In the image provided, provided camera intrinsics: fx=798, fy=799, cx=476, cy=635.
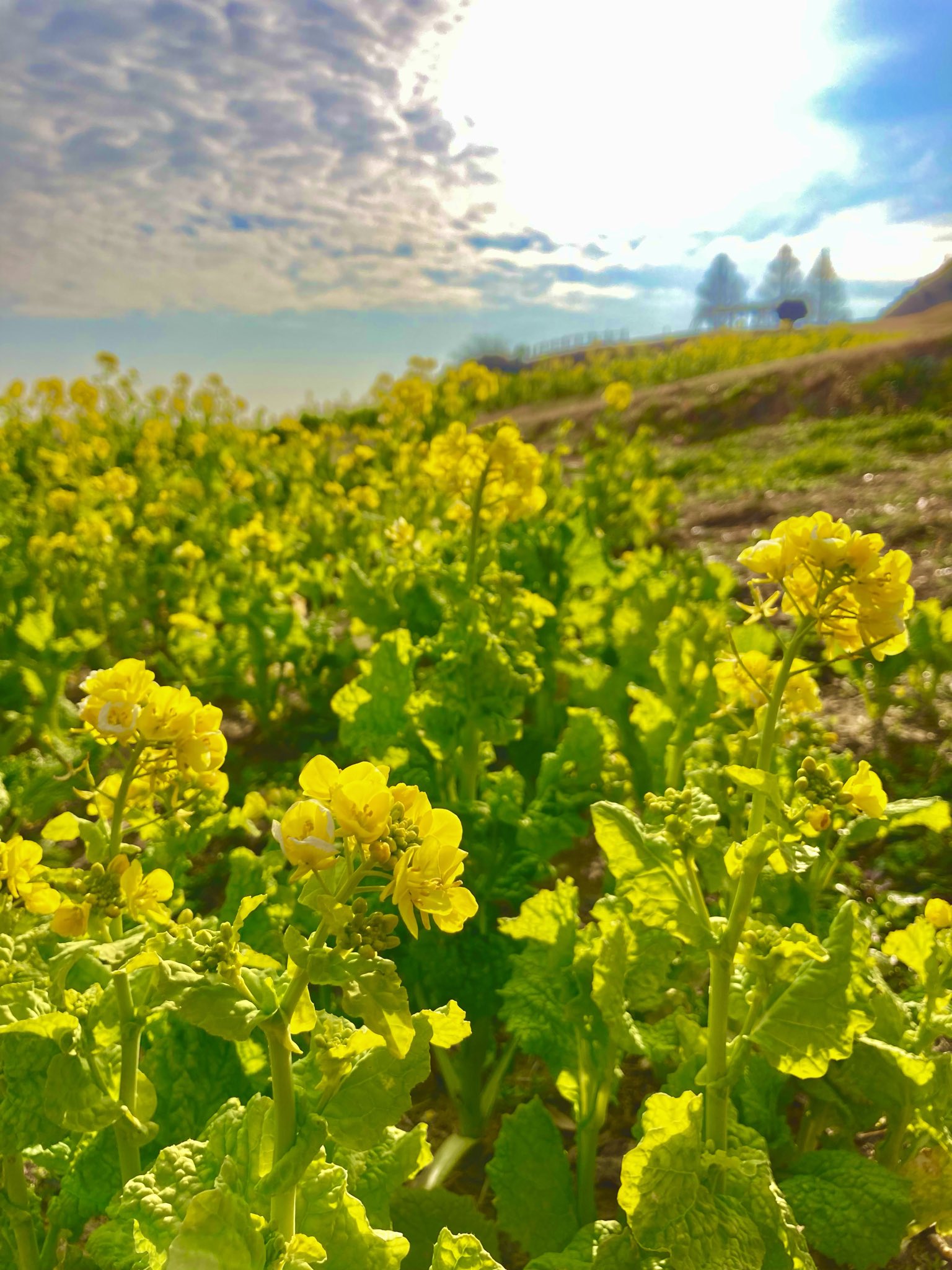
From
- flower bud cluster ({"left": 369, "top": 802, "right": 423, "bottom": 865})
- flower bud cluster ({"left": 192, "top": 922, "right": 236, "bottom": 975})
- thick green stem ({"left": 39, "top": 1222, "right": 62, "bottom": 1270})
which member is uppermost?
flower bud cluster ({"left": 369, "top": 802, "right": 423, "bottom": 865})

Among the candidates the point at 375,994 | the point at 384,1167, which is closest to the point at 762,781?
the point at 375,994

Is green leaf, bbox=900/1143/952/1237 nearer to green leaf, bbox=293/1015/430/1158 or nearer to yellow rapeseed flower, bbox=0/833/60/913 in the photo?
green leaf, bbox=293/1015/430/1158

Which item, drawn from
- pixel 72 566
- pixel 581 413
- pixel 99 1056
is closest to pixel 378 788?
pixel 99 1056

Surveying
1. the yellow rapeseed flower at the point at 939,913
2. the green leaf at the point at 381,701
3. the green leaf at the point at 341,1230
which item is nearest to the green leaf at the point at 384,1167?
the green leaf at the point at 341,1230

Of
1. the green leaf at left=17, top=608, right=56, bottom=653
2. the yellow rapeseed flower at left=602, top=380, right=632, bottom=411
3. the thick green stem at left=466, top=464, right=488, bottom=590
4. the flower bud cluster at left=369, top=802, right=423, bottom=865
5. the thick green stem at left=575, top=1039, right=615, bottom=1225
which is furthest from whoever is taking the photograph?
the yellow rapeseed flower at left=602, top=380, right=632, bottom=411

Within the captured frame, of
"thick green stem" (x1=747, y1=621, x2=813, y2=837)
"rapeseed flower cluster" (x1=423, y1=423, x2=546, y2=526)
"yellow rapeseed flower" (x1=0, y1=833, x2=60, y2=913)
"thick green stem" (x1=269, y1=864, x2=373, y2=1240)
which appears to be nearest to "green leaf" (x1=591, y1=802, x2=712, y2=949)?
"thick green stem" (x1=747, y1=621, x2=813, y2=837)

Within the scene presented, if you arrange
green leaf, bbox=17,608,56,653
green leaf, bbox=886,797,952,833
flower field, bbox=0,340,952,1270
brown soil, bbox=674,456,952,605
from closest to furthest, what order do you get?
flower field, bbox=0,340,952,1270
green leaf, bbox=886,797,952,833
green leaf, bbox=17,608,56,653
brown soil, bbox=674,456,952,605

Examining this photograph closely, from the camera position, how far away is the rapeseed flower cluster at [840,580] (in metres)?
1.11

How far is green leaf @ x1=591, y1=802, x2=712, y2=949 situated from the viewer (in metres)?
1.19

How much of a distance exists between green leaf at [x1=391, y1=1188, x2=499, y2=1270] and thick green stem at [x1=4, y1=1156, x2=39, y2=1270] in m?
0.58

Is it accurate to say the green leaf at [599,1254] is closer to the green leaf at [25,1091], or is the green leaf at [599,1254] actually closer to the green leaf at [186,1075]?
the green leaf at [186,1075]

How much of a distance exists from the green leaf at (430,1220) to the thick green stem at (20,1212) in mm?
579

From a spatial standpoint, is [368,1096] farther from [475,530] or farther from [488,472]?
[488,472]

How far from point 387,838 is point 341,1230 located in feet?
1.81
